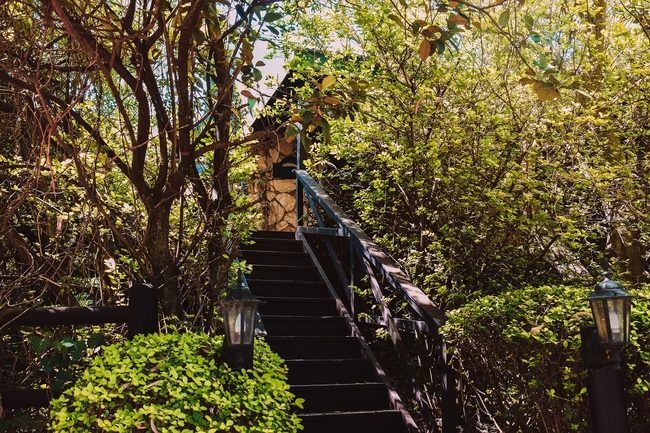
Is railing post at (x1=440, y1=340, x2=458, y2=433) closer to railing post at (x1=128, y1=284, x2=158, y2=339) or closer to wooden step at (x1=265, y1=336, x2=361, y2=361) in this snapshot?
wooden step at (x1=265, y1=336, x2=361, y2=361)

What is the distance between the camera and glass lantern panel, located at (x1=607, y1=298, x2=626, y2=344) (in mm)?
3176

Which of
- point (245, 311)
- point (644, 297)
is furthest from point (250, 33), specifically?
point (644, 297)

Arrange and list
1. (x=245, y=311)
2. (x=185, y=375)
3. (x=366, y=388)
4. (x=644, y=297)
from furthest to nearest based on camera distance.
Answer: (x=366, y=388), (x=644, y=297), (x=245, y=311), (x=185, y=375)

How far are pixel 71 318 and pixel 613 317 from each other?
2.75 meters

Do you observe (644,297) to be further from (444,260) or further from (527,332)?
(444,260)

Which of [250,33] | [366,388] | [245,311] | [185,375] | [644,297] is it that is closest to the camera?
[185,375]

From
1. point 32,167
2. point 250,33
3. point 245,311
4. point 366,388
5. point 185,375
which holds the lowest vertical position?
point 366,388

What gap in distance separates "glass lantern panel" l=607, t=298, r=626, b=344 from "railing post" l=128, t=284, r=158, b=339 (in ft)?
7.57

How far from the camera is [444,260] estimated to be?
5.39 metres

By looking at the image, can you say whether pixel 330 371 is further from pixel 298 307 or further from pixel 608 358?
pixel 608 358

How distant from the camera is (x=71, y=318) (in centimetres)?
369

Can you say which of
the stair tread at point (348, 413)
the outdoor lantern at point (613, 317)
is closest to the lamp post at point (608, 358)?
the outdoor lantern at point (613, 317)

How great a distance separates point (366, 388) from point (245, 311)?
2082 millimetres

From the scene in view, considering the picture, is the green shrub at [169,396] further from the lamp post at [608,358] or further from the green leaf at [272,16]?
the green leaf at [272,16]
